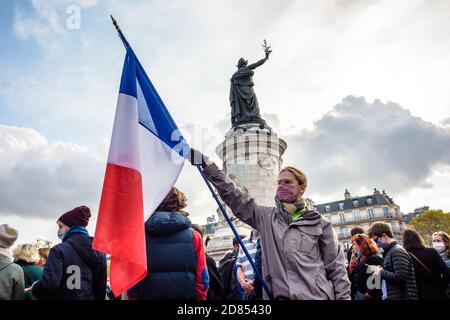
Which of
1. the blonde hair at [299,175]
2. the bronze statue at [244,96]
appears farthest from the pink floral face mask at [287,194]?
the bronze statue at [244,96]

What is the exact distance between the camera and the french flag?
10.5 feet

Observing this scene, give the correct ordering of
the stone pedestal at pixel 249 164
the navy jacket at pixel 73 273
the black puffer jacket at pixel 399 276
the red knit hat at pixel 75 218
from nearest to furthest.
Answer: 1. the navy jacket at pixel 73 273
2. the red knit hat at pixel 75 218
3. the black puffer jacket at pixel 399 276
4. the stone pedestal at pixel 249 164

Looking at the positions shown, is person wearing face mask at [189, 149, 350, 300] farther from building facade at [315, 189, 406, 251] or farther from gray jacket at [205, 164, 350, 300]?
building facade at [315, 189, 406, 251]

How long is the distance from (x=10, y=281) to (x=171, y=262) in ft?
6.86

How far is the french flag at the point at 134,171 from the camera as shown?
3201 millimetres

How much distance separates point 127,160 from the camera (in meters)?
3.60

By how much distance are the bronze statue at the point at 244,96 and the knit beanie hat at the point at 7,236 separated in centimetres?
1359

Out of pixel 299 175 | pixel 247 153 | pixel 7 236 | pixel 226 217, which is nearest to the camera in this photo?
pixel 226 217

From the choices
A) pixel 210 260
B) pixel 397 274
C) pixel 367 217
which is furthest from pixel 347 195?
pixel 210 260

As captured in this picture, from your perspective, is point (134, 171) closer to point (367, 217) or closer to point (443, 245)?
point (443, 245)

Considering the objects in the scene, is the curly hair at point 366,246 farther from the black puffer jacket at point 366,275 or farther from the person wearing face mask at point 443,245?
the person wearing face mask at point 443,245

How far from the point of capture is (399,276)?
4.67 meters
